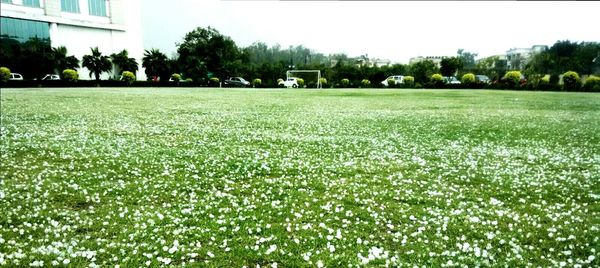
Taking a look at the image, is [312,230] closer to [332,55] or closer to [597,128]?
[597,128]

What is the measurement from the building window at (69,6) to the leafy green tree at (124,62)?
401 inches

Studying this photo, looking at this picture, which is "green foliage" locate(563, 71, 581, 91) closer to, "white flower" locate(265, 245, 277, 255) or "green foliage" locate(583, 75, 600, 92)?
"green foliage" locate(583, 75, 600, 92)

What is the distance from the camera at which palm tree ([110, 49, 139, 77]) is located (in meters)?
72.8

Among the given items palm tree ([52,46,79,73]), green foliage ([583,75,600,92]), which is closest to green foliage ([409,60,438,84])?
green foliage ([583,75,600,92])

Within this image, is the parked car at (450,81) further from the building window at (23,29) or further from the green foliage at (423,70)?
the building window at (23,29)

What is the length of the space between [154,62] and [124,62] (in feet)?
18.3

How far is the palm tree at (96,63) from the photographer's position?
6888 centimetres

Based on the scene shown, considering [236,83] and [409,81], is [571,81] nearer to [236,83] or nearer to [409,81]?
[409,81]

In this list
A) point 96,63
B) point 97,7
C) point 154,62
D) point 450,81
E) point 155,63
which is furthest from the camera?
point 155,63

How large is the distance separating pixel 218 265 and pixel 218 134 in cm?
871

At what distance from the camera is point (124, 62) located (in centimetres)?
7312

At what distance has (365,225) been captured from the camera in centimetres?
505

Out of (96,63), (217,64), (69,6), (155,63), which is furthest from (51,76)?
(217,64)

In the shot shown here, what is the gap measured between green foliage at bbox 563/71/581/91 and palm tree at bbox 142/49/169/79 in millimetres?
68513
